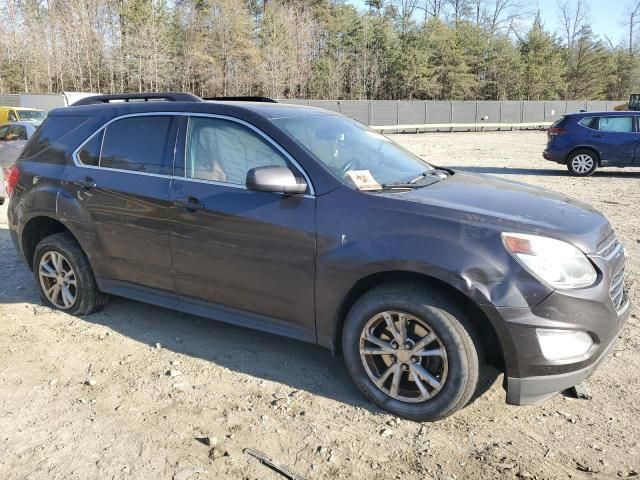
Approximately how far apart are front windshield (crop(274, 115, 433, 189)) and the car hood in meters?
0.31

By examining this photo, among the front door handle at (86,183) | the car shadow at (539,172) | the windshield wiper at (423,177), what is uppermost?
the windshield wiper at (423,177)

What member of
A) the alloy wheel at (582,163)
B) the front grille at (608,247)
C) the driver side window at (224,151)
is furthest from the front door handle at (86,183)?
the alloy wheel at (582,163)

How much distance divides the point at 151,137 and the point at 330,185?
166 centimetres

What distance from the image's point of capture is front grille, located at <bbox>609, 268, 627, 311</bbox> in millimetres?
3157

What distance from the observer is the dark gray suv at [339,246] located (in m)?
3.01

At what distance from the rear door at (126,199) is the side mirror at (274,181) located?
36.4 inches

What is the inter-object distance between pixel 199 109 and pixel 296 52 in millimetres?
50951

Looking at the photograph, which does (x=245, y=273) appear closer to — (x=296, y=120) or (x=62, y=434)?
(x=296, y=120)

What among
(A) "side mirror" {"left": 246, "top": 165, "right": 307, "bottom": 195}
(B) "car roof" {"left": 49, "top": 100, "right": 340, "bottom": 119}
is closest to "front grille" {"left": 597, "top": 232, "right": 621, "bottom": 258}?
(A) "side mirror" {"left": 246, "top": 165, "right": 307, "bottom": 195}

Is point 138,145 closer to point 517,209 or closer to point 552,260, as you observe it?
point 517,209

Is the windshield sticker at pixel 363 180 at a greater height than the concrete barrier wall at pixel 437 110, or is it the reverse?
the concrete barrier wall at pixel 437 110

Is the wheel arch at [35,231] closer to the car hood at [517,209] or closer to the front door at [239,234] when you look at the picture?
the front door at [239,234]

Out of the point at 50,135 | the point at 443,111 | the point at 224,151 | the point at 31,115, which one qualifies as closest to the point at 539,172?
the point at 224,151

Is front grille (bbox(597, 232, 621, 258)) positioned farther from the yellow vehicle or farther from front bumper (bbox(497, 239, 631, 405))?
the yellow vehicle
